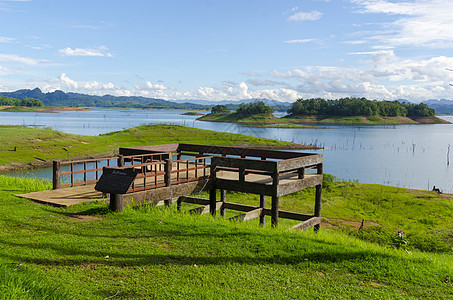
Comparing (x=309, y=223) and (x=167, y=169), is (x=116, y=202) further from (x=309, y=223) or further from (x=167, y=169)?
(x=309, y=223)

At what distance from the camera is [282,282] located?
26.9 feet

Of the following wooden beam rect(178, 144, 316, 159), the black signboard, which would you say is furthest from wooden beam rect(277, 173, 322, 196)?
the black signboard

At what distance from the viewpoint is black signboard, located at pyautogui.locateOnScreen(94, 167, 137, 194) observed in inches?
482

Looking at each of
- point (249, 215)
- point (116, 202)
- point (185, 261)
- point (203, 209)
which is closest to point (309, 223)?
point (249, 215)

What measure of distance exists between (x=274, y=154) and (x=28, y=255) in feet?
41.2

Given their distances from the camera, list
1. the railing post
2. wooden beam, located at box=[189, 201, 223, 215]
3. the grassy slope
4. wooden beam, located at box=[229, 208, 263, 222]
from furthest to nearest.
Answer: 1. the grassy slope
2. wooden beam, located at box=[189, 201, 223, 215]
3. the railing post
4. wooden beam, located at box=[229, 208, 263, 222]

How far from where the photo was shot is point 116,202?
1263 centimetres

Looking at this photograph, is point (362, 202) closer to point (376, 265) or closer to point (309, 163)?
point (309, 163)

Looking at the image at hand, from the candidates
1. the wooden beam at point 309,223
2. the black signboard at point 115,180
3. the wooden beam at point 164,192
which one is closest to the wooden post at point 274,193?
the wooden beam at point 309,223

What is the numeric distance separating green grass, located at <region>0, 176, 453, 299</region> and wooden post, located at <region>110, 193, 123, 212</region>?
25cm

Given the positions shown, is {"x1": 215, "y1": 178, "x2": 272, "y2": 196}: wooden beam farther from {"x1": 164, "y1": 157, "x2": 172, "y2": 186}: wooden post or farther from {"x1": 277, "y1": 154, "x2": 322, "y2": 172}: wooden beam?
{"x1": 164, "y1": 157, "x2": 172, "y2": 186}: wooden post

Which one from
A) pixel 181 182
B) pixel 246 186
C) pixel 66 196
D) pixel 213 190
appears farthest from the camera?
pixel 213 190

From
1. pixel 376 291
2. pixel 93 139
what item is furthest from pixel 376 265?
pixel 93 139

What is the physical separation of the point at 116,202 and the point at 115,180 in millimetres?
725
